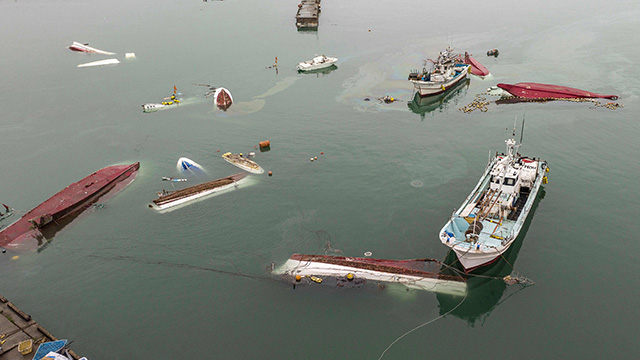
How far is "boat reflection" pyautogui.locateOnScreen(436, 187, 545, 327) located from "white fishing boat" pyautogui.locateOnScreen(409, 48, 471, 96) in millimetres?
56386

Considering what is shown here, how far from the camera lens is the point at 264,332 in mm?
43031

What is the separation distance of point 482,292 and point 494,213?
11.2 m

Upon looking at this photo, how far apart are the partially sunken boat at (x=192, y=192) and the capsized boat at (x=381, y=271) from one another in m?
21.2

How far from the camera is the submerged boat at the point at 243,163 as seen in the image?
7094 cm

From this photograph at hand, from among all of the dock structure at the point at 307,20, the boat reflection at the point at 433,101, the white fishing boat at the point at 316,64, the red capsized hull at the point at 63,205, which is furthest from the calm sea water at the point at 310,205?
the dock structure at the point at 307,20

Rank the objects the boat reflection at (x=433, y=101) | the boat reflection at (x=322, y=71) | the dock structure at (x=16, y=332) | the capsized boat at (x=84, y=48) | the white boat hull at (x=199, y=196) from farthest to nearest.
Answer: the capsized boat at (x=84, y=48) < the boat reflection at (x=322, y=71) < the boat reflection at (x=433, y=101) < the white boat hull at (x=199, y=196) < the dock structure at (x=16, y=332)

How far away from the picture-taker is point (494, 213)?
5284 centimetres

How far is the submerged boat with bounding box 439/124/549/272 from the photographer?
47344mm

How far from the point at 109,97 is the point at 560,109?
359 feet

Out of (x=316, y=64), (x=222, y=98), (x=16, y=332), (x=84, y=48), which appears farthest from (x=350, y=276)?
(x=84, y=48)

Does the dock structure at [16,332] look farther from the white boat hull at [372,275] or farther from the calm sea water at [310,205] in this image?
the white boat hull at [372,275]

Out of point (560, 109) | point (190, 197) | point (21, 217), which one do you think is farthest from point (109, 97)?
point (560, 109)

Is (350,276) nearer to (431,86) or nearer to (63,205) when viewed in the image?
(63,205)

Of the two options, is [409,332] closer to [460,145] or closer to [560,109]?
[460,145]
